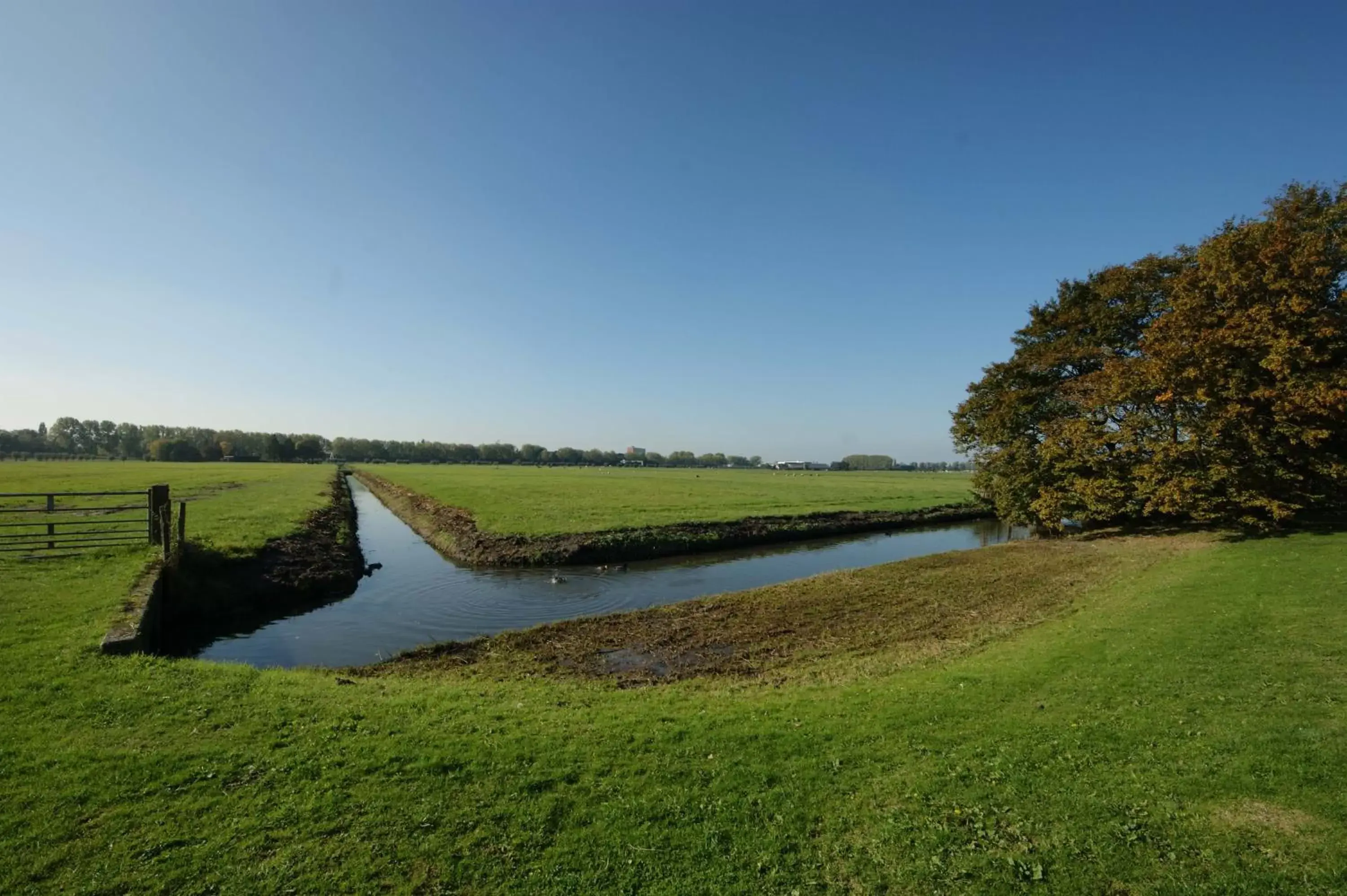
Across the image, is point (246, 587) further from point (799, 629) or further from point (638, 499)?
point (638, 499)

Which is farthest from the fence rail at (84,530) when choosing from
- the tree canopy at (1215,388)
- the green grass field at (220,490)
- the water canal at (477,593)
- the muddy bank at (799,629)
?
the tree canopy at (1215,388)

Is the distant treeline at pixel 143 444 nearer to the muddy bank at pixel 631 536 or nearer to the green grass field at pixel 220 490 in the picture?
the green grass field at pixel 220 490

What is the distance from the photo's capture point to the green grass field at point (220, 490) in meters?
25.8

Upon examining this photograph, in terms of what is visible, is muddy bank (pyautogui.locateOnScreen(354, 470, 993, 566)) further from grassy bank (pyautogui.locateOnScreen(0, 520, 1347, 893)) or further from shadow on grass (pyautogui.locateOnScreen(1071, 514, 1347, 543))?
→ grassy bank (pyautogui.locateOnScreen(0, 520, 1347, 893))

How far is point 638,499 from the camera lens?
50031mm

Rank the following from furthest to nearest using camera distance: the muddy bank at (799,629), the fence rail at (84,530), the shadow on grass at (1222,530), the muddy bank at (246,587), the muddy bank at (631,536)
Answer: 1. the muddy bank at (631,536)
2. the shadow on grass at (1222,530)
3. the fence rail at (84,530)
4. the muddy bank at (246,587)
5. the muddy bank at (799,629)

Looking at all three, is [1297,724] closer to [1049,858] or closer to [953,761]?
[953,761]

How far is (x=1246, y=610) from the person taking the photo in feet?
42.7

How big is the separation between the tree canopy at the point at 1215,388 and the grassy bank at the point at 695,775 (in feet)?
44.0

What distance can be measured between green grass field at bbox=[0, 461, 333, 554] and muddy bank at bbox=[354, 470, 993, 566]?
748 cm

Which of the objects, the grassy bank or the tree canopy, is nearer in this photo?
the grassy bank

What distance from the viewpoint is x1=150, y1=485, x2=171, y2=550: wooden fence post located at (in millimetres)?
18328

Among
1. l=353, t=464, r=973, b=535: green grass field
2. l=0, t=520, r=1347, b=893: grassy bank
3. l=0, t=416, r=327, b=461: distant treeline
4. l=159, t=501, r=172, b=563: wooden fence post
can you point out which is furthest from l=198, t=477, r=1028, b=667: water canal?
l=0, t=416, r=327, b=461: distant treeline

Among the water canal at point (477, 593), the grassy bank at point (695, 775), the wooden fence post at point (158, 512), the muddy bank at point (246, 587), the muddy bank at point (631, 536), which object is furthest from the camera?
the muddy bank at point (631, 536)
